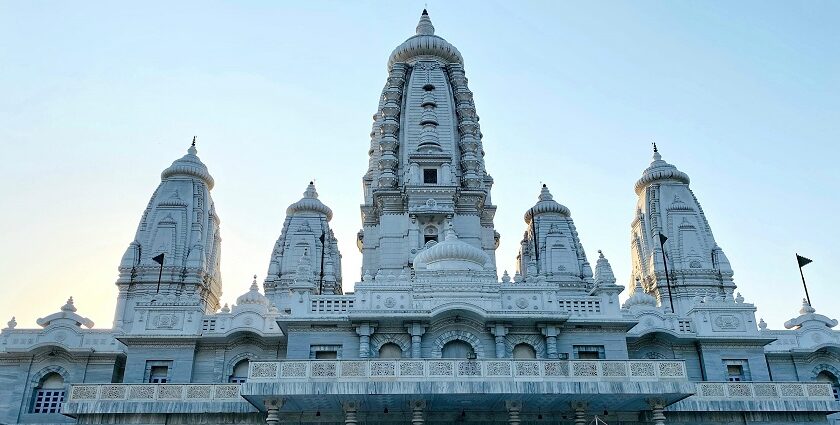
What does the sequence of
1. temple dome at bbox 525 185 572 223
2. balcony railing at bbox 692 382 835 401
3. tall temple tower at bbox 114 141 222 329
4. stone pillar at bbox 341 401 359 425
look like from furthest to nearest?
1. temple dome at bbox 525 185 572 223
2. tall temple tower at bbox 114 141 222 329
3. balcony railing at bbox 692 382 835 401
4. stone pillar at bbox 341 401 359 425

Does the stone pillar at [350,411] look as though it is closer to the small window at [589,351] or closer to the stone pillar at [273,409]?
the stone pillar at [273,409]

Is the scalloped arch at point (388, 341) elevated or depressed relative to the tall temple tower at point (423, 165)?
depressed

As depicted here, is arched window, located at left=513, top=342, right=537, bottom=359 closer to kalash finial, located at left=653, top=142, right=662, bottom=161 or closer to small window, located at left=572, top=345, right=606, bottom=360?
small window, located at left=572, top=345, right=606, bottom=360

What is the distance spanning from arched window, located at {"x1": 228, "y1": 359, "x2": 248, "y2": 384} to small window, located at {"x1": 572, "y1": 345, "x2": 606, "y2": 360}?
49.6 ft

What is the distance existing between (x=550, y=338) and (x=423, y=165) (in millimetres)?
17893

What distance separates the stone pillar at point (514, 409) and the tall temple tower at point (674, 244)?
34500 millimetres

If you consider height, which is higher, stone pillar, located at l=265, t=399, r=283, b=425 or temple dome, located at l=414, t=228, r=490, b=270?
temple dome, located at l=414, t=228, r=490, b=270

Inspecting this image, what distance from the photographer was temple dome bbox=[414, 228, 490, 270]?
34750 mm

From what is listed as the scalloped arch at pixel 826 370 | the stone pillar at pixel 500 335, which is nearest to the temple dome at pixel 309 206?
the stone pillar at pixel 500 335

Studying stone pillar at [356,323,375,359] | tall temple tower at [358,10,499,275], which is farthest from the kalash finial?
stone pillar at [356,323,375,359]

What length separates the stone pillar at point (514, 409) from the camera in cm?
2784

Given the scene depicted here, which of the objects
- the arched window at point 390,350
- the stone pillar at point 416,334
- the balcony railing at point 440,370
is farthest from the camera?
the arched window at point 390,350

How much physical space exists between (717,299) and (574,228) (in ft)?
91.4

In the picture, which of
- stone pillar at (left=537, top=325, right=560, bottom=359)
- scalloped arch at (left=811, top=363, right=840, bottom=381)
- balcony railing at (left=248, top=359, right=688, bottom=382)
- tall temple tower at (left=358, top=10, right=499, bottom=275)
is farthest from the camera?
tall temple tower at (left=358, top=10, right=499, bottom=275)
